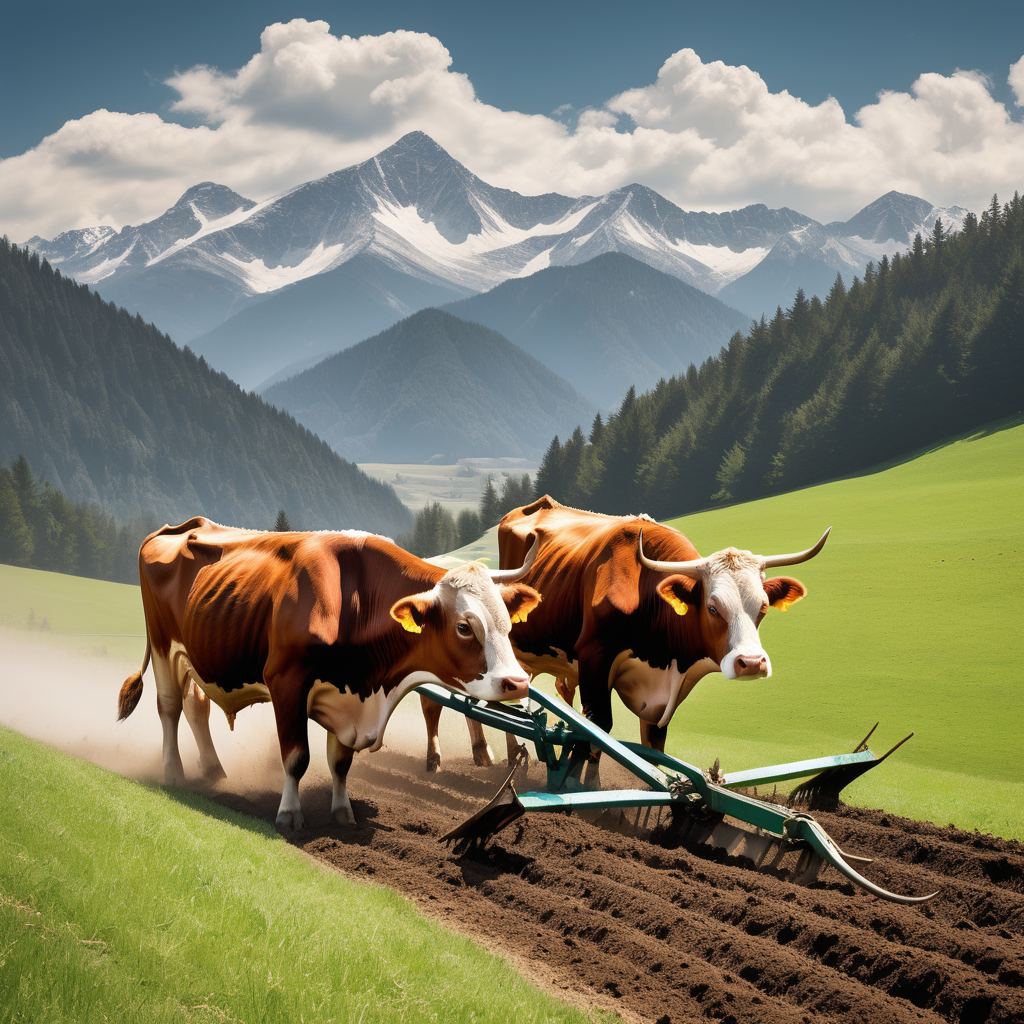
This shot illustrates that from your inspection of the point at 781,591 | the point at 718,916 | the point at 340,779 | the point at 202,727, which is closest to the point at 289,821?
the point at 340,779

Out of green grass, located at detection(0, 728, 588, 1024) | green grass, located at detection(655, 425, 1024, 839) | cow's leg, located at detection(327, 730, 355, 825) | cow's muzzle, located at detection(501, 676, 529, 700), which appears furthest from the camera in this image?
green grass, located at detection(655, 425, 1024, 839)

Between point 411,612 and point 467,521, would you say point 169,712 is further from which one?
point 467,521

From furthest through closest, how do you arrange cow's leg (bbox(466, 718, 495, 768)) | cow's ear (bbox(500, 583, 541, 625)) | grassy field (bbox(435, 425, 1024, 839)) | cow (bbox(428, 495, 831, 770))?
grassy field (bbox(435, 425, 1024, 839)) < cow's leg (bbox(466, 718, 495, 768)) < cow (bbox(428, 495, 831, 770)) < cow's ear (bbox(500, 583, 541, 625))

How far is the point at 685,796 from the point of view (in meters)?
7.35

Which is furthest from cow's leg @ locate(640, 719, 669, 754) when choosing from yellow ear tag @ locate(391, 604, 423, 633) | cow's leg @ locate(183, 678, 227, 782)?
cow's leg @ locate(183, 678, 227, 782)

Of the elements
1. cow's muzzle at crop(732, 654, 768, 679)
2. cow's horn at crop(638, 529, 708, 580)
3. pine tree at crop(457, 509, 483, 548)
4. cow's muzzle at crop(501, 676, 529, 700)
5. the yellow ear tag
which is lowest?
pine tree at crop(457, 509, 483, 548)

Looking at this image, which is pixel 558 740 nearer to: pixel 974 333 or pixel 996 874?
pixel 996 874

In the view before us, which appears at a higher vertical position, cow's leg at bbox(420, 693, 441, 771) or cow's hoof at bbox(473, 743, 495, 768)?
cow's leg at bbox(420, 693, 441, 771)

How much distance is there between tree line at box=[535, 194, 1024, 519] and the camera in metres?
73.1

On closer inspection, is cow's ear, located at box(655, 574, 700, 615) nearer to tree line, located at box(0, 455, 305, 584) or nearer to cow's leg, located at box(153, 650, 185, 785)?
cow's leg, located at box(153, 650, 185, 785)

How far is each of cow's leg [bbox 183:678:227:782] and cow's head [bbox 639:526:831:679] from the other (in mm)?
5838

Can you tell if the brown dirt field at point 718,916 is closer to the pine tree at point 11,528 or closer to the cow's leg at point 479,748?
the cow's leg at point 479,748

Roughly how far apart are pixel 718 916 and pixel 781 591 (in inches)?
146

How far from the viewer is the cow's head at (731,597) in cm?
815
